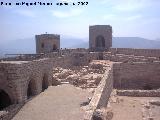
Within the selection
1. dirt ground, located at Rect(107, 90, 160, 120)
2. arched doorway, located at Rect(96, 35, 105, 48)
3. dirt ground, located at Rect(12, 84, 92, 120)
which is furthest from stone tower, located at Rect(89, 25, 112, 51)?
dirt ground, located at Rect(12, 84, 92, 120)

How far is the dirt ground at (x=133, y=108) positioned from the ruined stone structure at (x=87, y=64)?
741mm

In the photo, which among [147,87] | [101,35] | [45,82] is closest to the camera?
[45,82]

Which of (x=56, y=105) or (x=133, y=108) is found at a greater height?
(x=56, y=105)

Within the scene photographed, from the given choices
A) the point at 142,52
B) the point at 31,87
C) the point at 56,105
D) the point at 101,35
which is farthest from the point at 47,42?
the point at 56,105

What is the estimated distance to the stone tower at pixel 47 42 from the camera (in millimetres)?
37688

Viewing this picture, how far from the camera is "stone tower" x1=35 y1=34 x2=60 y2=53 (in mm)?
37688

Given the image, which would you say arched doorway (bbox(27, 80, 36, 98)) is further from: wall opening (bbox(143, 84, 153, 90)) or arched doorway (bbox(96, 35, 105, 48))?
arched doorway (bbox(96, 35, 105, 48))

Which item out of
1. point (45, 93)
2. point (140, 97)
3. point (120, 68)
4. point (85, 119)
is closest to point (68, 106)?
point (45, 93)

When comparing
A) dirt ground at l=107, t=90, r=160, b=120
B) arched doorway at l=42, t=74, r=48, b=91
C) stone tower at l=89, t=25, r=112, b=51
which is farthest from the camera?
stone tower at l=89, t=25, r=112, b=51

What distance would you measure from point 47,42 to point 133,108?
2087 cm

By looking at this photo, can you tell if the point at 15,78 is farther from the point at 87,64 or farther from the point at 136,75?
the point at 87,64

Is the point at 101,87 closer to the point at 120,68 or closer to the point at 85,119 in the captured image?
the point at 85,119

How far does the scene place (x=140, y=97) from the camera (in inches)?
884

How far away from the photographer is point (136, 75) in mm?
26500
